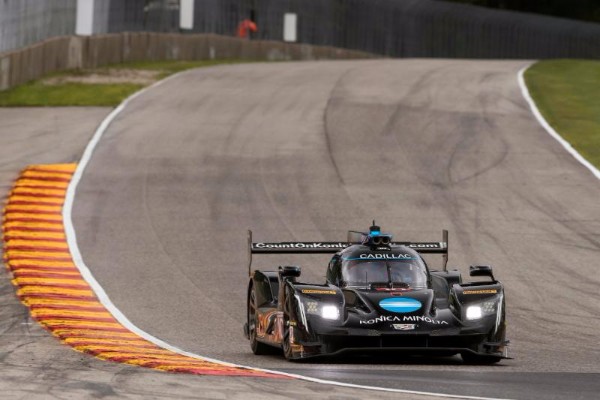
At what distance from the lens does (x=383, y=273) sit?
16.0 meters

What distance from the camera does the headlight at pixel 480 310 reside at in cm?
1516

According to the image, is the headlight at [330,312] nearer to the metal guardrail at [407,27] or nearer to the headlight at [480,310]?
the headlight at [480,310]

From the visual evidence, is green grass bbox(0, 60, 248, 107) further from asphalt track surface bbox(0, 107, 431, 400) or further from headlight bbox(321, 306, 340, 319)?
headlight bbox(321, 306, 340, 319)

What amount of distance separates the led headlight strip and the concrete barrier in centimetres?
1225

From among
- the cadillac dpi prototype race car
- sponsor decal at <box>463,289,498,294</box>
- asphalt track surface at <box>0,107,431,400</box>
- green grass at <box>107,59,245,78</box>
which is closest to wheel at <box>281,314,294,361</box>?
the cadillac dpi prototype race car

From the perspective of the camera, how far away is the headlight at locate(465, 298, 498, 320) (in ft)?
49.7

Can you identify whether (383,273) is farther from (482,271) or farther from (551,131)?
(551,131)

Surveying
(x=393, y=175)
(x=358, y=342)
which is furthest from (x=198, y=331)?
(x=393, y=175)

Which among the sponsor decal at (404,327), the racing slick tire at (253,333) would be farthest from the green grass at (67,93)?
the sponsor decal at (404,327)

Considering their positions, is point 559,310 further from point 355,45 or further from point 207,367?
point 355,45

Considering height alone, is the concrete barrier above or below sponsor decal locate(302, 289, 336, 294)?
above

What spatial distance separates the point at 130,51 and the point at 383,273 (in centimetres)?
3419

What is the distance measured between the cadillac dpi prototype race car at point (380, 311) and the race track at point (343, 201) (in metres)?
0.28

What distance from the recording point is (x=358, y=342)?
14.8m
